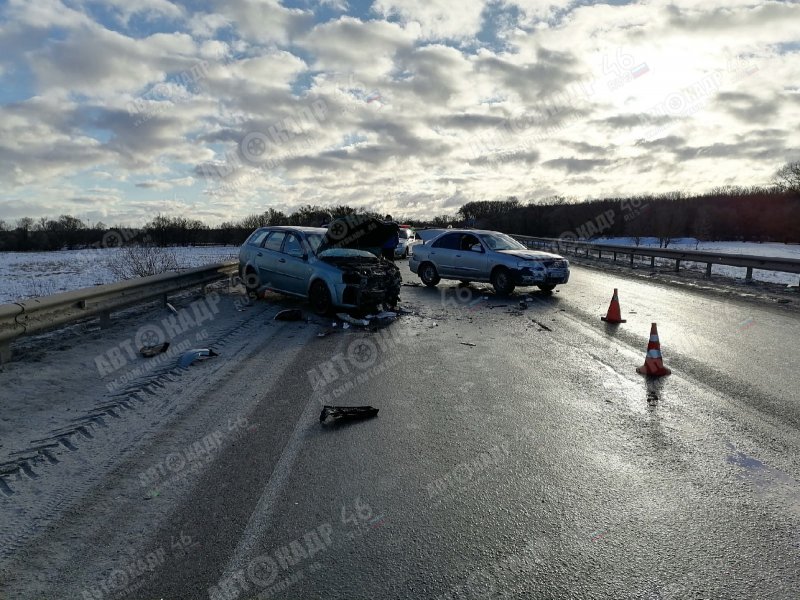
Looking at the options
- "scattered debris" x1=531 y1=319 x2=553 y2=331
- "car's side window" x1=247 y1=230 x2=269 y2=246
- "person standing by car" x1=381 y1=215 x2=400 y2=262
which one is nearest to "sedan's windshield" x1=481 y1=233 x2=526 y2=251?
"person standing by car" x1=381 y1=215 x2=400 y2=262

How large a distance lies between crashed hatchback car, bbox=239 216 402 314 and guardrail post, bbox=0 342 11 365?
5271mm

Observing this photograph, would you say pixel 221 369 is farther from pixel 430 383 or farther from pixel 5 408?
pixel 430 383

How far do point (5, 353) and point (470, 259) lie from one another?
10.8m

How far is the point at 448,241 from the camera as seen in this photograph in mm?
15445

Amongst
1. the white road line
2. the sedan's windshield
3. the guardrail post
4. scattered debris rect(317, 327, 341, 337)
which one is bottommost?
scattered debris rect(317, 327, 341, 337)

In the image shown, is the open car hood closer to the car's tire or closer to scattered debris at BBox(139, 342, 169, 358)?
the car's tire

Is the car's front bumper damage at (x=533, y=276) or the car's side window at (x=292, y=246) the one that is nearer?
the car's side window at (x=292, y=246)

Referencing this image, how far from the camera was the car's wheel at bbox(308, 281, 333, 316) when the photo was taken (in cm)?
1051

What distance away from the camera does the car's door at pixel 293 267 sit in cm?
1111

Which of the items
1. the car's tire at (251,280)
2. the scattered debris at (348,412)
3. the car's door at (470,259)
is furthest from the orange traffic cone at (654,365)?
the car's tire at (251,280)

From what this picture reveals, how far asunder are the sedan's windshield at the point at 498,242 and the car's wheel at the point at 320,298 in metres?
5.65

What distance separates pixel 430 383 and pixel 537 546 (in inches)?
128

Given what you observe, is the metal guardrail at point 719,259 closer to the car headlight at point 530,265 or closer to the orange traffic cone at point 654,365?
the car headlight at point 530,265

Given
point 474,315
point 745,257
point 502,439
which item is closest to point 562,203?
point 745,257
